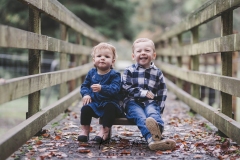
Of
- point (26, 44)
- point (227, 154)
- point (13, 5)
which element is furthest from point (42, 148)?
point (13, 5)

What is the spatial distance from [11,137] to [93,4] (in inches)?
489

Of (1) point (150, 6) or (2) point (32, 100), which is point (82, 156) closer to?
(2) point (32, 100)

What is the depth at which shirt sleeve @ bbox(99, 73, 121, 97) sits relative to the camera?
12.1 ft

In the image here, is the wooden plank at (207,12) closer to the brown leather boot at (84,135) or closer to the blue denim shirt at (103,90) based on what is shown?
the blue denim shirt at (103,90)

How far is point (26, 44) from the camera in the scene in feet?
10.1

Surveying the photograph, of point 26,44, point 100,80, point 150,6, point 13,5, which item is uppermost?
point 150,6

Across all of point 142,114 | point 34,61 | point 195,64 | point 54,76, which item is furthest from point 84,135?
point 195,64

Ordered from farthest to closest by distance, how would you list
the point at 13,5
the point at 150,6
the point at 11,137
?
the point at 150,6
the point at 13,5
the point at 11,137

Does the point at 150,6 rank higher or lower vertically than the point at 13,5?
higher

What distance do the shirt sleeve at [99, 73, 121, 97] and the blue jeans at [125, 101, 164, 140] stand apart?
221 millimetres

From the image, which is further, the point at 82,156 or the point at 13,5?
the point at 13,5

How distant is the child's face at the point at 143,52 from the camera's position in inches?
153

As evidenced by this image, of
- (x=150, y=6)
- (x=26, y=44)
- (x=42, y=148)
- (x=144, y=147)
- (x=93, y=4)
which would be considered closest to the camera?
(x=26, y=44)

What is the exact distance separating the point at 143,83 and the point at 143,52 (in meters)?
0.32
